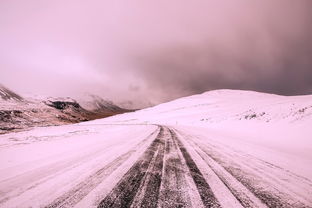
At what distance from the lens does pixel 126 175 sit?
165 inches

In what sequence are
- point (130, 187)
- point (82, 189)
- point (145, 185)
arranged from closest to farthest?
point (82, 189) < point (130, 187) < point (145, 185)

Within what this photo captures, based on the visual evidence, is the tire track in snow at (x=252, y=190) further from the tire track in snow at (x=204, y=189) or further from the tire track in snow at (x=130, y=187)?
the tire track in snow at (x=130, y=187)

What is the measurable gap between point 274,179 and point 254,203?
202cm

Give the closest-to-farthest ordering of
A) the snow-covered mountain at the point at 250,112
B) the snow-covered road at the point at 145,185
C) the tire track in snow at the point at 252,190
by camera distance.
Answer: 1. the snow-covered road at the point at 145,185
2. the tire track in snow at the point at 252,190
3. the snow-covered mountain at the point at 250,112

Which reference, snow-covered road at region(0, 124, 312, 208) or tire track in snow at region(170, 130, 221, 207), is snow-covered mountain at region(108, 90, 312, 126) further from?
tire track in snow at region(170, 130, 221, 207)

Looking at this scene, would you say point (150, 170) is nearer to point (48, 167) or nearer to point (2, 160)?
point (48, 167)

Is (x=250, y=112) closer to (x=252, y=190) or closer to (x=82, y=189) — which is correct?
(x=252, y=190)

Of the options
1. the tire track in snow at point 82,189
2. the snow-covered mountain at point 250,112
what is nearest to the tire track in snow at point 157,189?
the tire track in snow at point 82,189

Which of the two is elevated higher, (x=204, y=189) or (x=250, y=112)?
(x=250, y=112)

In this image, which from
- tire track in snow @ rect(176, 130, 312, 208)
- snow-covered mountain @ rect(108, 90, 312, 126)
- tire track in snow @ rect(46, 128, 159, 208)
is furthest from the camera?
snow-covered mountain @ rect(108, 90, 312, 126)

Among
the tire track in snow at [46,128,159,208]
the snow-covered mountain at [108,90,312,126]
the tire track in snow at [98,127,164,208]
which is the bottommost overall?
the tire track in snow at [46,128,159,208]

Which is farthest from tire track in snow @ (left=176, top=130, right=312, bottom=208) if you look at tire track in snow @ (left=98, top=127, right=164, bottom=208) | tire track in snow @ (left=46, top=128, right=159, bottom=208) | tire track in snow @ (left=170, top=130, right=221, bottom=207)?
tire track in snow @ (left=46, top=128, right=159, bottom=208)

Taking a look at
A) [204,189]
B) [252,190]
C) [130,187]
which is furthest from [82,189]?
[252,190]

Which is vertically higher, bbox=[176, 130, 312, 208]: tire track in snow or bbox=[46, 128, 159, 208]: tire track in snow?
bbox=[176, 130, 312, 208]: tire track in snow
